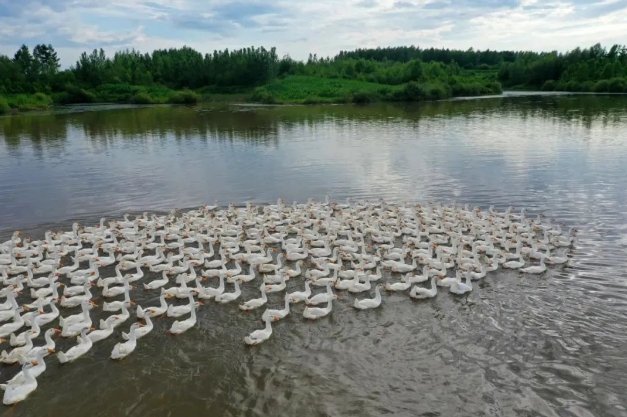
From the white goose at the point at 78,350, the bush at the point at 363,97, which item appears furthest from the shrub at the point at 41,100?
the white goose at the point at 78,350

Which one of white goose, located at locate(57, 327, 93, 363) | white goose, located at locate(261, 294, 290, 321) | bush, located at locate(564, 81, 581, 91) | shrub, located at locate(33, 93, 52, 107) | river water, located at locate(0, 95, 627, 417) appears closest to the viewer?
river water, located at locate(0, 95, 627, 417)

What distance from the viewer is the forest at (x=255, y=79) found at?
8075cm

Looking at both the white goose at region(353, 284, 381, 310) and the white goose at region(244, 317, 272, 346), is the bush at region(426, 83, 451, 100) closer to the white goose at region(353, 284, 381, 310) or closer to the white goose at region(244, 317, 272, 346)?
the white goose at region(353, 284, 381, 310)

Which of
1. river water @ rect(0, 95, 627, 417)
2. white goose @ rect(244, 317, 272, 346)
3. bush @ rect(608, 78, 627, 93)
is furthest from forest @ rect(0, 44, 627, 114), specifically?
white goose @ rect(244, 317, 272, 346)

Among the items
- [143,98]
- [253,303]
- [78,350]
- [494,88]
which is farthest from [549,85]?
[78,350]

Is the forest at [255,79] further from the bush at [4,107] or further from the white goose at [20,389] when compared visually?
the white goose at [20,389]

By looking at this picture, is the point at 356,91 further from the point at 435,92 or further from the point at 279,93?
the point at 279,93

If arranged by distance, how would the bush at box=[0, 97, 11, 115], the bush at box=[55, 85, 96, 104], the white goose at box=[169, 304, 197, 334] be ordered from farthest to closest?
the bush at box=[55, 85, 96, 104] → the bush at box=[0, 97, 11, 115] → the white goose at box=[169, 304, 197, 334]

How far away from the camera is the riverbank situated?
77.1 meters

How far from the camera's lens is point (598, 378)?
9.23 meters

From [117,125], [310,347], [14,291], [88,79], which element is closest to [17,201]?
[14,291]

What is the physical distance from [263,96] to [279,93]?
4156 millimetres

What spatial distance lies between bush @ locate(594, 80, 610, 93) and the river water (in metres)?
59.5

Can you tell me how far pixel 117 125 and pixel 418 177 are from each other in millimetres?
35489
